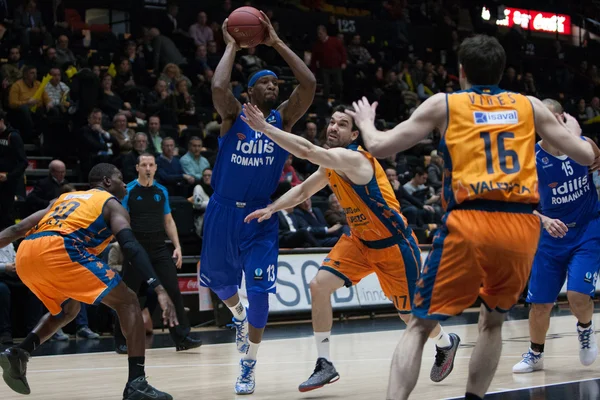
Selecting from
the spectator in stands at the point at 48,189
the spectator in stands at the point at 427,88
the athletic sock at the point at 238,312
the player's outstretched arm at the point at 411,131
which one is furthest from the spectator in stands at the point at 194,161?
the player's outstretched arm at the point at 411,131

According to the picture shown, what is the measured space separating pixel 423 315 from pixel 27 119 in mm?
10101

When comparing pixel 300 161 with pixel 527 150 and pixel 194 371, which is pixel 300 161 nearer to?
pixel 194 371

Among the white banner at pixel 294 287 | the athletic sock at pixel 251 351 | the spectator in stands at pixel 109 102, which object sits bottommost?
the white banner at pixel 294 287

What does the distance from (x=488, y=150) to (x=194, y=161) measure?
9.07 meters

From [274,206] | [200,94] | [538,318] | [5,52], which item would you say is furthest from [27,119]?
[538,318]

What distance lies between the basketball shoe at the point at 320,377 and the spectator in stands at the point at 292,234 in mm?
6015

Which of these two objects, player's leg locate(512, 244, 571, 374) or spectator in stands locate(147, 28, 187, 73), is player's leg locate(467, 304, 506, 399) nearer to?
player's leg locate(512, 244, 571, 374)

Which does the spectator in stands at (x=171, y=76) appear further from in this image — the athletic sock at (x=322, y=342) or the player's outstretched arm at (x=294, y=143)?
the player's outstretched arm at (x=294, y=143)

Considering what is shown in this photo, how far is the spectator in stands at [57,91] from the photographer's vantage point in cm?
1269

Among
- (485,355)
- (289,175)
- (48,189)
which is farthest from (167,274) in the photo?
(485,355)

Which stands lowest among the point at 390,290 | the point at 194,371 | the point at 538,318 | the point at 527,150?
the point at 194,371

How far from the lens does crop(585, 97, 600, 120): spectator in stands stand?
2164cm

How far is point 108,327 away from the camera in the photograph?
35.3ft

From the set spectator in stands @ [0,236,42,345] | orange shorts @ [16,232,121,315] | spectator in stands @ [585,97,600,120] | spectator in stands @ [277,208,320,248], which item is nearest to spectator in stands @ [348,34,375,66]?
spectator in stands @ [585,97,600,120]
